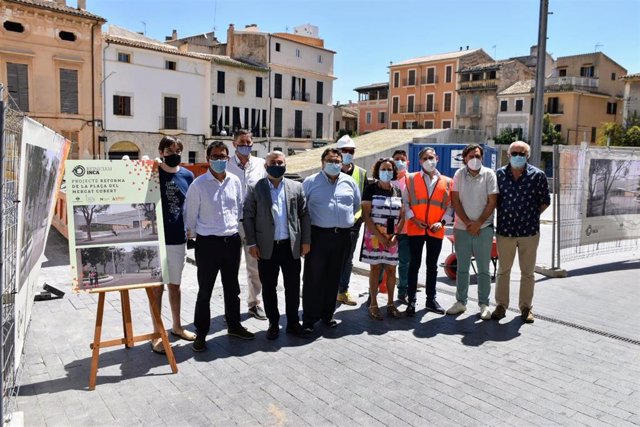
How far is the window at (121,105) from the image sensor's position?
107ft

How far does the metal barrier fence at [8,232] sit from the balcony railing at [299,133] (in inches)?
1654

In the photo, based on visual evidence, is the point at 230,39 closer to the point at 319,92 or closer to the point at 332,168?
the point at 319,92

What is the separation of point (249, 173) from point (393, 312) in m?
2.17

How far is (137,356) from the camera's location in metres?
4.80

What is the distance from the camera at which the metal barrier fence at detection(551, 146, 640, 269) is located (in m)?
7.98

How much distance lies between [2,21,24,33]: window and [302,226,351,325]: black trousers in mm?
28975

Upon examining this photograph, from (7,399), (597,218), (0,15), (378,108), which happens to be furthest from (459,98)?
(7,399)

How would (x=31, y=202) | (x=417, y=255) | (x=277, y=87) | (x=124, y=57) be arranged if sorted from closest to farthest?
(x=31, y=202) < (x=417, y=255) < (x=124, y=57) < (x=277, y=87)

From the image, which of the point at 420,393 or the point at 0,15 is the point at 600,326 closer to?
the point at 420,393

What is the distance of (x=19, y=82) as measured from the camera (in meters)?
28.6

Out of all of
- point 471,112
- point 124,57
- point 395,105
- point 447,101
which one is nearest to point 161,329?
point 124,57

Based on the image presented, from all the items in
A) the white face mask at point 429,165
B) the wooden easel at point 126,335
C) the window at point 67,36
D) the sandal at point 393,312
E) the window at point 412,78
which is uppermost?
the window at point 412,78

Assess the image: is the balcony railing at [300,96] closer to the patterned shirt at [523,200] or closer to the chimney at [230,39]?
the chimney at [230,39]

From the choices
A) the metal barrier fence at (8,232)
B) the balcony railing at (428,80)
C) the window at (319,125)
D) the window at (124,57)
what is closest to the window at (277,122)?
the window at (319,125)
